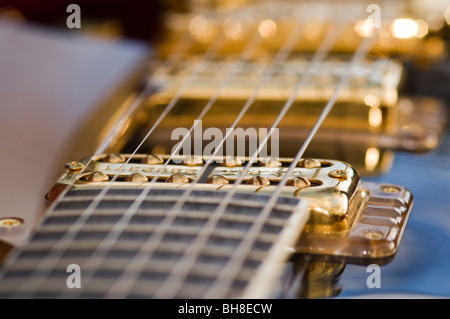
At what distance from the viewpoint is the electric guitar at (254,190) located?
0.50 metres

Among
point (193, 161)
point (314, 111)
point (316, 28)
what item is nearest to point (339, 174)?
point (193, 161)

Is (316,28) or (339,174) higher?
(316,28)

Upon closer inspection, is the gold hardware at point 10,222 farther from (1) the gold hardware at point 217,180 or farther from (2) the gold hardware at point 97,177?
(1) the gold hardware at point 217,180

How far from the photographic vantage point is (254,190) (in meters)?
0.61

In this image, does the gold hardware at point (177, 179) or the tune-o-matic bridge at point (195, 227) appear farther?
the gold hardware at point (177, 179)

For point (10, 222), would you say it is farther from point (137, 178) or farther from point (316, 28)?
point (316, 28)

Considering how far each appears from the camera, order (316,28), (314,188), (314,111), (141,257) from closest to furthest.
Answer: (141,257), (314,188), (314,111), (316,28)

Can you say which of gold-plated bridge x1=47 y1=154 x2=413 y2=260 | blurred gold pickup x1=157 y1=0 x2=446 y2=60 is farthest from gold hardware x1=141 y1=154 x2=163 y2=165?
blurred gold pickup x1=157 y1=0 x2=446 y2=60

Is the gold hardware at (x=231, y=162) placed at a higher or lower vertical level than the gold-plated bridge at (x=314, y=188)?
higher

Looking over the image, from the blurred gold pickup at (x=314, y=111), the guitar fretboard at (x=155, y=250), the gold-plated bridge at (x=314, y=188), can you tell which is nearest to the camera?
the guitar fretboard at (x=155, y=250)

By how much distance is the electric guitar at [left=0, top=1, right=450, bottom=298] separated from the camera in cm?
50

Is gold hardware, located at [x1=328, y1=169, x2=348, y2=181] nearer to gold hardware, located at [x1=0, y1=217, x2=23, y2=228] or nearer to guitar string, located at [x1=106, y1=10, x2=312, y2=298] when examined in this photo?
guitar string, located at [x1=106, y1=10, x2=312, y2=298]

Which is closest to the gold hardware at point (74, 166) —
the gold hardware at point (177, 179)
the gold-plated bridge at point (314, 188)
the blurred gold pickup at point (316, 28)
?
the gold-plated bridge at point (314, 188)

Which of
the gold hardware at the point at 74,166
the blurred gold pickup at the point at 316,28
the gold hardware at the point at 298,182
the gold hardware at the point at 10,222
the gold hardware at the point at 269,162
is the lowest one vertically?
the gold hardware at the point at 10,222
